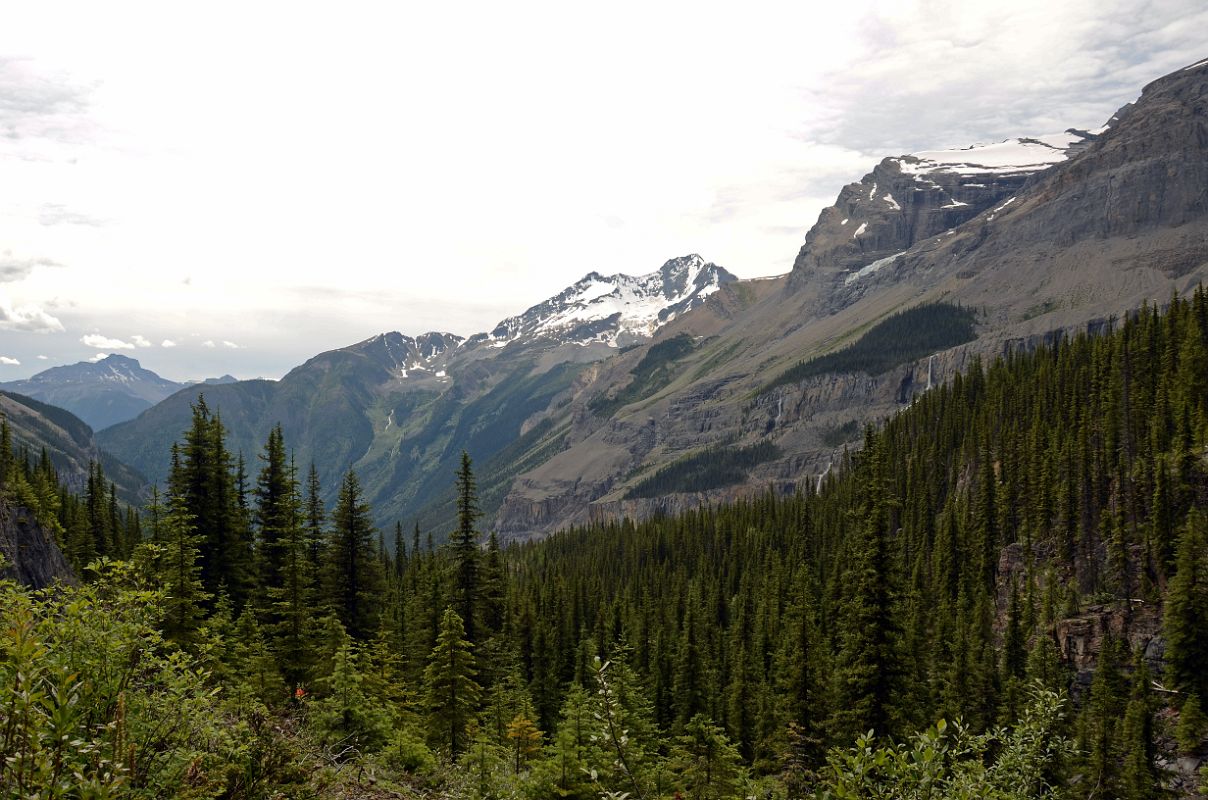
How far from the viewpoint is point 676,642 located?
76562 millimetres

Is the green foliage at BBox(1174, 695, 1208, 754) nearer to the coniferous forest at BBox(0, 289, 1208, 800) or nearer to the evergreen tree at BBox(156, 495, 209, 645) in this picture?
the coniferous forest at BBox(0, 289, 1208, 800)

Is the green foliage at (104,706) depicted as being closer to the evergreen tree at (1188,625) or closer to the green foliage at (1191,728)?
the green foliage at (1191,728)

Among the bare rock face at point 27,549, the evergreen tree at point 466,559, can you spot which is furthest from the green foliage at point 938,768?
the evergreen tree at point 466,559

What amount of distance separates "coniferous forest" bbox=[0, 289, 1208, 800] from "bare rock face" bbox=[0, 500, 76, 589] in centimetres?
131

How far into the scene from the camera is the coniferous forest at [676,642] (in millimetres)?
9648

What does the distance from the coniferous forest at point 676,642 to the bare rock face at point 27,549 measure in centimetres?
131

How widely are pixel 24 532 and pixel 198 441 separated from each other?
1175cm

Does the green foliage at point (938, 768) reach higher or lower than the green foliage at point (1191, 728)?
higher

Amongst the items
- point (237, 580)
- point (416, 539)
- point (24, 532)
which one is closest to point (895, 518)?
point (416, 539)

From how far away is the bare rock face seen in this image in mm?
31981

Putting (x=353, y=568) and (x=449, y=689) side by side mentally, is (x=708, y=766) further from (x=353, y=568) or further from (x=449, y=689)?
(x=353, y=568)

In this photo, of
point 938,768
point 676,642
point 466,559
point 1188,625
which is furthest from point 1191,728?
point 938,768

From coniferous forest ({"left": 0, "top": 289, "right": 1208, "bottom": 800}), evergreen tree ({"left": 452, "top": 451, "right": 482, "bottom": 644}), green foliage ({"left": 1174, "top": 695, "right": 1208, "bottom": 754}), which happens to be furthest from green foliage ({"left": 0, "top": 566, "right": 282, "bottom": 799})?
green foliage ({"left": 1174, "top": 695, "right": 1208, "bottom": 754})

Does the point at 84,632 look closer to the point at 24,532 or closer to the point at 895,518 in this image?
the point at 24,532
